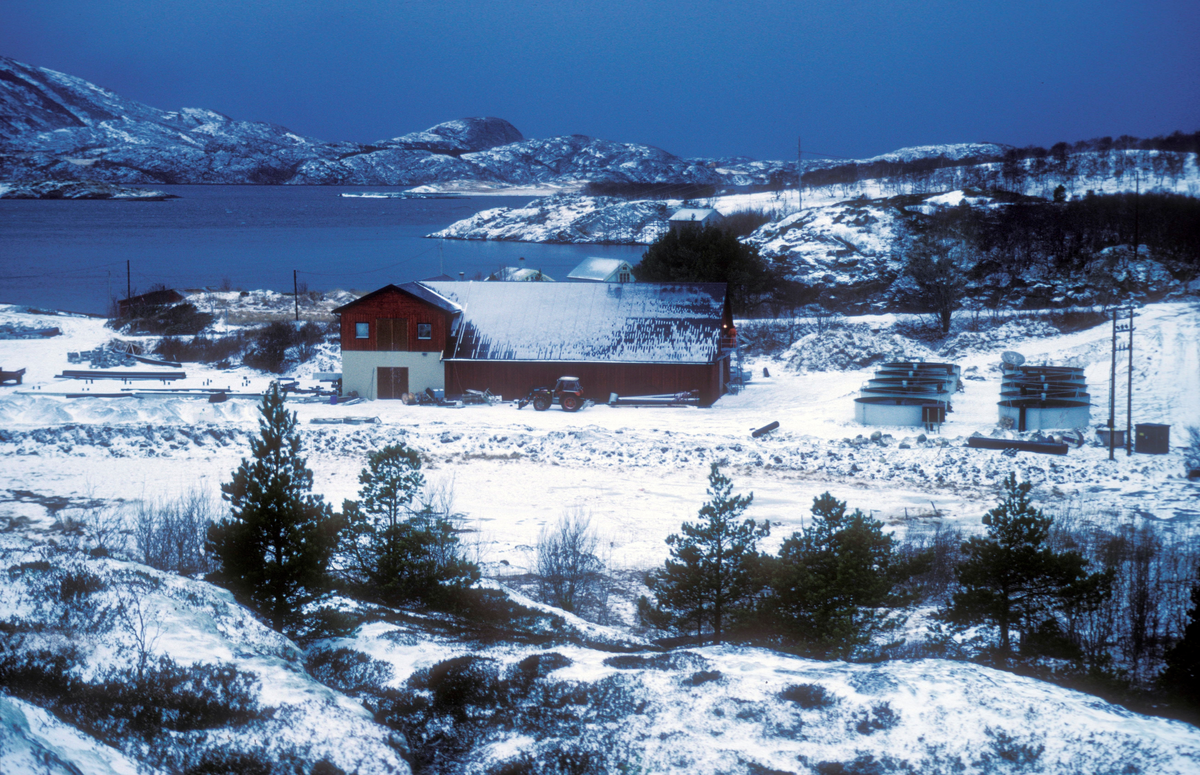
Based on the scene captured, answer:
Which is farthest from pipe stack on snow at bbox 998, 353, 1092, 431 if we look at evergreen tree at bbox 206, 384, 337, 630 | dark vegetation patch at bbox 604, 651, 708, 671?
evergreen tree at bbox 206, 384, 337, 630

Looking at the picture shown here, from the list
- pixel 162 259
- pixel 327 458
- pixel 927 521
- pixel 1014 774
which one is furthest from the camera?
pixel 162 259

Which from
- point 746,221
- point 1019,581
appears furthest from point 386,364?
point 746,221

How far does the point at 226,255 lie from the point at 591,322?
325 ft

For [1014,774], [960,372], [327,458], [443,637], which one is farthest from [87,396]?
[960,372]

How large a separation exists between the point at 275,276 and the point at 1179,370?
85155 millimetres

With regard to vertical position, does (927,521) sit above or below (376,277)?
below

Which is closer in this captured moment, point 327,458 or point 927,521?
point 927,521

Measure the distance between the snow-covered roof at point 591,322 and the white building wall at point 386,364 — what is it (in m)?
0.97

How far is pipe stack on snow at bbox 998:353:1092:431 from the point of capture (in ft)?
93.3

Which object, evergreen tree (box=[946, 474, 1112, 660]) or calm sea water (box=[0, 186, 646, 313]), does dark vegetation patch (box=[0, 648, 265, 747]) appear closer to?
evergreen tree (box=[946, 474, 1112, 660])

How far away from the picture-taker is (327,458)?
1074 inches

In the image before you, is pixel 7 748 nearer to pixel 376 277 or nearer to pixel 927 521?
pixel 927 521

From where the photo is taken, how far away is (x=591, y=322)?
37.3 meters

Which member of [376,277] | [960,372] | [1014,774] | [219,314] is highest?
[376,277]
